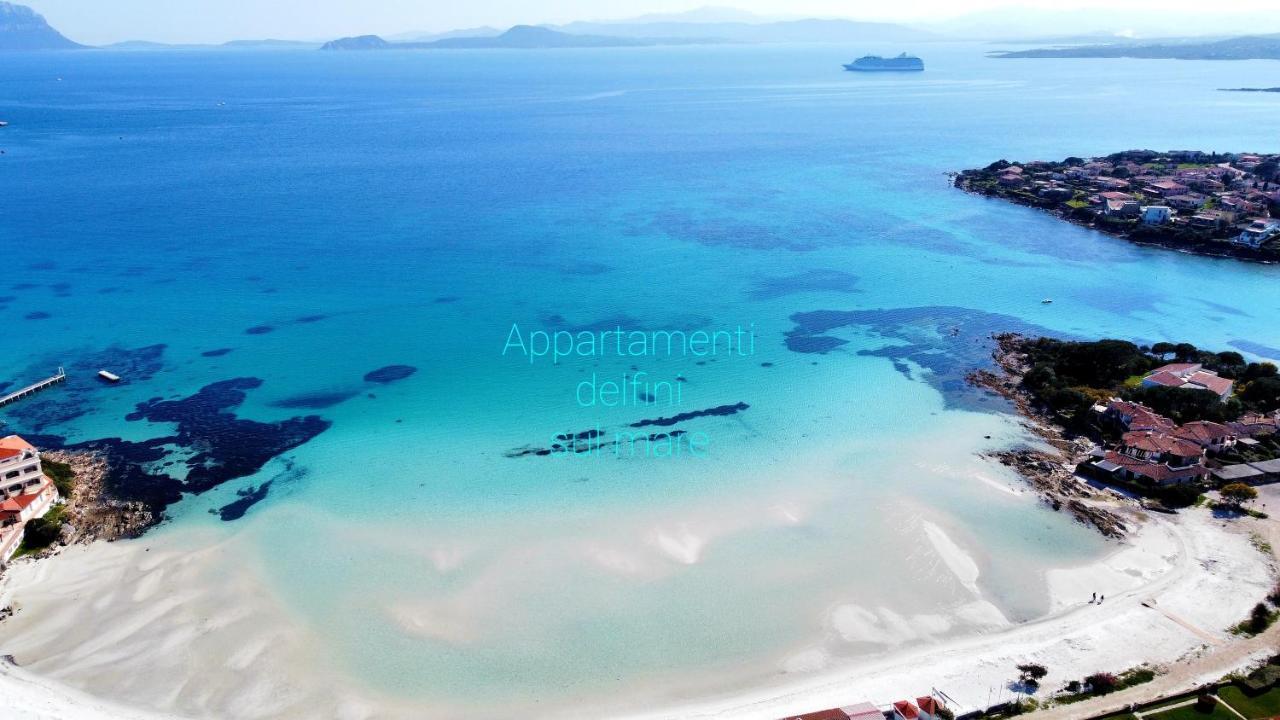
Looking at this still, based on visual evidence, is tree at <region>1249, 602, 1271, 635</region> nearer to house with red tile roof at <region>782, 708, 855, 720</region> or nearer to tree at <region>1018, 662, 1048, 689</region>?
tree at <region>1018, 662, 1048, 689</region>


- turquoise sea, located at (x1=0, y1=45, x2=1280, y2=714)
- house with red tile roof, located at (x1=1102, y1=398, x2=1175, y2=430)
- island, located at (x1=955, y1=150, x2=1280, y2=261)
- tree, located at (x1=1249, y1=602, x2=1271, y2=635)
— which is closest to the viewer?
tree, located at (x1=1249, y1=602, x2=1271, y2=635)

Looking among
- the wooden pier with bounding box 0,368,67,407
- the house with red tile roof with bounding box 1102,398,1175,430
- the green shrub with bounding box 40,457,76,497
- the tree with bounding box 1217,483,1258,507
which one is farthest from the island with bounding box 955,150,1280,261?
the wooden pier with bounding box 0,368,67,407

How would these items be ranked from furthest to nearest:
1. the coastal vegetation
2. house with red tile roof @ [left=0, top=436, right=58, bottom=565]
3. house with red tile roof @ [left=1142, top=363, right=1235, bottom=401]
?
house with red tile roof @ [left=1142, top=363, right=1235, bottom=401] → the coastal vegetation → house with red tile roof @ [left=0, top=436, right=58, bottom=565]

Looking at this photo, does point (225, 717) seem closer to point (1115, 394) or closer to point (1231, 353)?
point (1115, 394)

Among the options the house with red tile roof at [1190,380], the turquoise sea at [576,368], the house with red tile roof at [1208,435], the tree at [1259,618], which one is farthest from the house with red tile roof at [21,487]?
the house with red tile roof at [1190,380]

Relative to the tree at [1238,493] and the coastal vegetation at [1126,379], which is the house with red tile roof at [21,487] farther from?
the tree at [1238,493]

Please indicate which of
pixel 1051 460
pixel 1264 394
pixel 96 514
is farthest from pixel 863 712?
pixel 1264 394

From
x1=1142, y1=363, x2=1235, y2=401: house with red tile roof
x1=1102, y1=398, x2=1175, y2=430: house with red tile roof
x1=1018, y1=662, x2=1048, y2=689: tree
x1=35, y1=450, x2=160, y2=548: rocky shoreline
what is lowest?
x1=1018, y1=662, x2=1048, y2=689: tree
